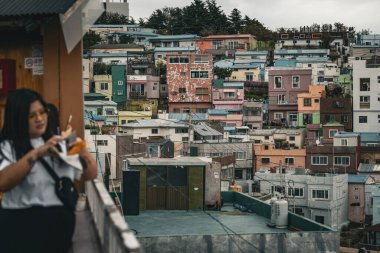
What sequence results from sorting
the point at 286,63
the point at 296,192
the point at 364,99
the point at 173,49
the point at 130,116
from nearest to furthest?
1. the point at 296,192
2. the point at 364,99
3. the point at 130,116
4. the point at 286,63
5. the point at 173,49

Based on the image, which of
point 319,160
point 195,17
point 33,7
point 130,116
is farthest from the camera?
point 195,17

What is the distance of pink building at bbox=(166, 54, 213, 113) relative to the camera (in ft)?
192

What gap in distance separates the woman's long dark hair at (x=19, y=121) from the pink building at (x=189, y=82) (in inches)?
2137

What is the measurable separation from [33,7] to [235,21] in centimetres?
9470

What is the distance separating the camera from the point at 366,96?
2032 inches

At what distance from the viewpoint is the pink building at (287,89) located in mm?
58031

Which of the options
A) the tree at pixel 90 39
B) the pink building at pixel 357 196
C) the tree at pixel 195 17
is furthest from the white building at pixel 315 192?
the tree at pixel 195 17

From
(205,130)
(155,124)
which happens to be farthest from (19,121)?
(155,124)

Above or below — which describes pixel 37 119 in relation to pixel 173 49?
below

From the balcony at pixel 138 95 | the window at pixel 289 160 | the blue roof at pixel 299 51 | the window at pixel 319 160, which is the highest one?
the blue roof at pixel 299 51

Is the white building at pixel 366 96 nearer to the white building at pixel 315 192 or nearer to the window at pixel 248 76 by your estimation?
the white building at pixel 315 192

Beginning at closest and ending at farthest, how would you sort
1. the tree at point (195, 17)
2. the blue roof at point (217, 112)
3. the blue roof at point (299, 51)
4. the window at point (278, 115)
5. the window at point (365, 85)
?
the window at point (365, 85) → the blue roof at point (217, 112) → the window at point (278, 115) → the blue roof at point (299, 51) → the tree at point (195, 17)

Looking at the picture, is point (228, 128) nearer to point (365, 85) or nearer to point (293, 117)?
point (293, 117)

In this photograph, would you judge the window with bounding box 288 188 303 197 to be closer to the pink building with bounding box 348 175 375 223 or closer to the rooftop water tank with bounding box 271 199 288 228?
the pink building with bounding box 348 175 375 223
